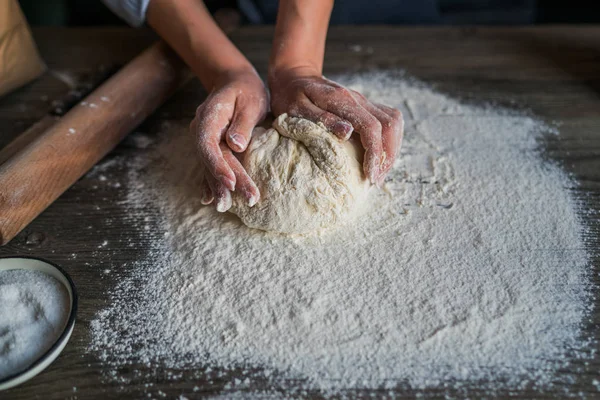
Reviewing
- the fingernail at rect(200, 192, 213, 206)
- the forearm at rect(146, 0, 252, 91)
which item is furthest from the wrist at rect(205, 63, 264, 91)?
the fingernail at rect(200, 192, 213, 206)

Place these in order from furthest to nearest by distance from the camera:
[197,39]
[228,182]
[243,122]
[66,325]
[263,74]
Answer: [263,74]
[197,39]
[243,122]
[228,182]
[66,325]

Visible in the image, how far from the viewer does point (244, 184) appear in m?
1.10

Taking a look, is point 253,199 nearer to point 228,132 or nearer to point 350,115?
point 228,132

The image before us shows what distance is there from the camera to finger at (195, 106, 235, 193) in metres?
1.09

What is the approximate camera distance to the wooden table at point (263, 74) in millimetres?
929

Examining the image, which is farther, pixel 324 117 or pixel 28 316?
pixel 324 117

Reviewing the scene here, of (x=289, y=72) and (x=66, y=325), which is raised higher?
(x=289, y=72)

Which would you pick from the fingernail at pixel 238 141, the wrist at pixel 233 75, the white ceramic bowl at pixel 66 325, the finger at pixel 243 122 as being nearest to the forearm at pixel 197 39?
the wrist at pixel 233 75

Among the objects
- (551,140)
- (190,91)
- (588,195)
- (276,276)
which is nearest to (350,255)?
(276,276)

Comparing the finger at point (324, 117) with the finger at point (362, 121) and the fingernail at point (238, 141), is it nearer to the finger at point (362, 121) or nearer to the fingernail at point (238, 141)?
the finger at point (362, 121)

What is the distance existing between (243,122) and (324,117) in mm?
196

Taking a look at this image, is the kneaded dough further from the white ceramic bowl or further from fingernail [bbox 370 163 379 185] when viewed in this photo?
Result: the white ceramic bowl

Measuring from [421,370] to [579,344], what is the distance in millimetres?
305

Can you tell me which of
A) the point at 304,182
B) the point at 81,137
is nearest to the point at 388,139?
the point at 304,182
